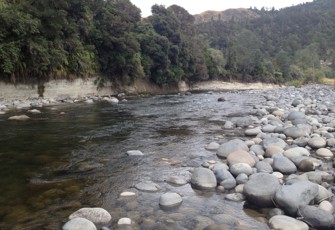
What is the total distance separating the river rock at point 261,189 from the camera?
14.8 feet

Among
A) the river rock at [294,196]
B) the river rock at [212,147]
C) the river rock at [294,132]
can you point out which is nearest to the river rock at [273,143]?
the river rock at [212,147]

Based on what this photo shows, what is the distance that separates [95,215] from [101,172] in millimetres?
1969

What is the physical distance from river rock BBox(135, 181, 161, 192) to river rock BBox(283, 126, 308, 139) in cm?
519

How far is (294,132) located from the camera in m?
8.79

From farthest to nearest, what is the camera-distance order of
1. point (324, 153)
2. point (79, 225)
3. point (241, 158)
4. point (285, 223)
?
1. point (324, 153)
2. point (241, 158)
3. point (285, 223)
4. point (79, 225)

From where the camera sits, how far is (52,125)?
1131cm

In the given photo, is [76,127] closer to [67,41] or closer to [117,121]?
[117,121]

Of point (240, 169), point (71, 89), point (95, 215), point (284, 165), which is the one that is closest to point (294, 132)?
point (284, 165)

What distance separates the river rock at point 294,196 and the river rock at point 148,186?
1895mm

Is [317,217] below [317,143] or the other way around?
below

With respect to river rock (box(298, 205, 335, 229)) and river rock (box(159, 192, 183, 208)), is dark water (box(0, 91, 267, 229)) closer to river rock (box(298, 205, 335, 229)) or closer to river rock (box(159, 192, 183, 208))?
river rock (box(159, 192, 183, 208))

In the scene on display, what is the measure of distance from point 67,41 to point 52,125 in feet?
51.1

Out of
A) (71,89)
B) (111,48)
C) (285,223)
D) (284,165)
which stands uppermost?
(111,48)

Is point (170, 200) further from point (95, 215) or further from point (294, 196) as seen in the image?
point (294, 196)
